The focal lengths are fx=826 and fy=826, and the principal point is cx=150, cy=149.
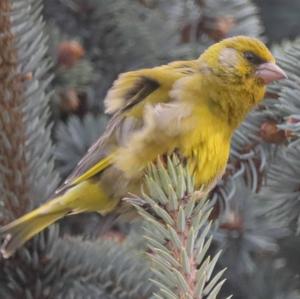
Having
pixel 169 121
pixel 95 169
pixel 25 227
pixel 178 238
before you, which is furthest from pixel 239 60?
pixel 178 238

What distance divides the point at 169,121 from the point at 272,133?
0.21 meters

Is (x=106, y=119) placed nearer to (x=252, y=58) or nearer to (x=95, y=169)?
(x=95, y=169)

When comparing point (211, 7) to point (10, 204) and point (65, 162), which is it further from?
point (10, 204)

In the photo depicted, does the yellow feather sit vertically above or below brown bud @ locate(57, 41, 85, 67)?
below

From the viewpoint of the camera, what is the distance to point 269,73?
1627mm

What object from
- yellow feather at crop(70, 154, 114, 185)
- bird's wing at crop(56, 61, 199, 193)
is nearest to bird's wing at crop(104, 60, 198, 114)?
bird's wing at crop(56, 61, 199, 193)

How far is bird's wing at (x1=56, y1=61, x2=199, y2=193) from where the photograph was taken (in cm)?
161

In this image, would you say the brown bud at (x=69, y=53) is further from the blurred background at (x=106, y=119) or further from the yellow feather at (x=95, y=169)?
the yellow feather at (x=95, y=169)

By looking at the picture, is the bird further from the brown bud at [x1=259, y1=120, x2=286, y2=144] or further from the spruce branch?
the spruce branch

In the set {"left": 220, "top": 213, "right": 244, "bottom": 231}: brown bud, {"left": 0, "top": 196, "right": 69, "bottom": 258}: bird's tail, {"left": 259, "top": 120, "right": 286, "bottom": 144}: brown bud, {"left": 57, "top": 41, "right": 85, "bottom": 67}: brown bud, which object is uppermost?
{"left": 57, "top": 41, "right": 85, "bottom": 67}: brown bud

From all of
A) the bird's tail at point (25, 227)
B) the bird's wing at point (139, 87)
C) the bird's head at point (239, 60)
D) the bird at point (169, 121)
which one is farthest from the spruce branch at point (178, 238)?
the bird's head at point (239, 60)

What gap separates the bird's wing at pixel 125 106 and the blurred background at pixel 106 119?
8 cm

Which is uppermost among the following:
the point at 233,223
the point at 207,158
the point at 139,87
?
the point at 139,87

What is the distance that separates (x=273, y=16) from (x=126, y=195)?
Result: 899mm
